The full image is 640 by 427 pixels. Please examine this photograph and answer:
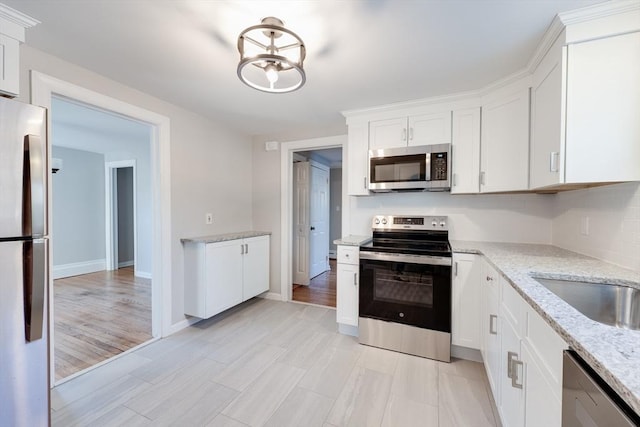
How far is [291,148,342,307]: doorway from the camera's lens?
4.11 m

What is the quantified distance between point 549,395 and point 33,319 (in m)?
2.24

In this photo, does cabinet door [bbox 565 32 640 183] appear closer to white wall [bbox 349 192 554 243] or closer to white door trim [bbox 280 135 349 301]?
white wall [bbox 349 192 554 243]

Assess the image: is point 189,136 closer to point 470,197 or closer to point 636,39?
point 470,197

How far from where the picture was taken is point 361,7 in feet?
4.46

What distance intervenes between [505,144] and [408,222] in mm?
1077

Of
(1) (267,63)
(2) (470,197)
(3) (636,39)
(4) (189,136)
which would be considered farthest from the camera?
(4) (189,136)

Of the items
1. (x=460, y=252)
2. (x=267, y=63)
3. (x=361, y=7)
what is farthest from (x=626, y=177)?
(x=267, y=63)

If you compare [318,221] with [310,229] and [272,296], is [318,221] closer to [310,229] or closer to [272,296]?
[310,229]

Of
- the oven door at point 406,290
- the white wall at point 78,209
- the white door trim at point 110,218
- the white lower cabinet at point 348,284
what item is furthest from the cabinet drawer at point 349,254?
the white wall at point 78,209

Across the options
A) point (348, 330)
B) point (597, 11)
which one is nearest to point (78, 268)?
point (348, 330)

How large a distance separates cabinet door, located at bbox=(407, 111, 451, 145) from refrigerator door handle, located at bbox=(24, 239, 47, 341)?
275 centimetres

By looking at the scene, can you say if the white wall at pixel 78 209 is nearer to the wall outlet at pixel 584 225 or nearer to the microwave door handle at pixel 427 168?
the microwave door handle at pixel 427 168

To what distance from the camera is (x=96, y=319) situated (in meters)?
2.93

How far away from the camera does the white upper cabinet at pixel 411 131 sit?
2467mm
